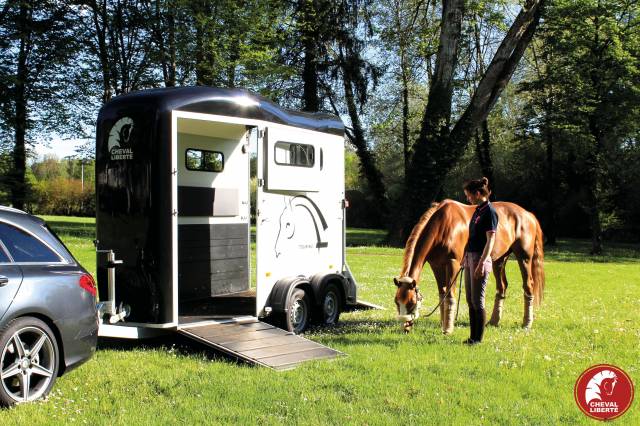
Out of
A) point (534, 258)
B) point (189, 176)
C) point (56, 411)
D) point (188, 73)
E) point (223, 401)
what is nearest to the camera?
point (56, 411)

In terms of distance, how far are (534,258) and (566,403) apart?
4793 millimetres

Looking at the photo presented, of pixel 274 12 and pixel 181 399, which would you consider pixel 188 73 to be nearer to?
pixel 274 12

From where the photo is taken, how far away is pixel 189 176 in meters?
9.34

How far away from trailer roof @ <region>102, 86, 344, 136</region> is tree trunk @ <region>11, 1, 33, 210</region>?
2192 centimetres

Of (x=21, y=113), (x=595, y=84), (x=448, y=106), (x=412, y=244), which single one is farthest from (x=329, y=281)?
(x=595, y=84)

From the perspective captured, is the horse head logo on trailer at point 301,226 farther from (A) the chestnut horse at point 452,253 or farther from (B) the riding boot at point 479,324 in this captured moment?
(B) the riding boot at point 479,324

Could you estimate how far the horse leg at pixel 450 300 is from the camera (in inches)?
340

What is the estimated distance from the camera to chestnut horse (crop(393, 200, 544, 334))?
810 centimetres

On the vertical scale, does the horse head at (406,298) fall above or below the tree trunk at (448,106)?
below

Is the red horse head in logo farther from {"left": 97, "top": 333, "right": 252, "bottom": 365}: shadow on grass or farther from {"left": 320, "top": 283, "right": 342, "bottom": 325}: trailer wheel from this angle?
{"left": 320, "top": 283, "right": 342, "bottom": 325}: trailer wheel

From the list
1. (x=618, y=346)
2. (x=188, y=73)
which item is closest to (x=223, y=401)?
(x=618, y=346)

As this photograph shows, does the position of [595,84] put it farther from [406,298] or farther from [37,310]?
[37,310]

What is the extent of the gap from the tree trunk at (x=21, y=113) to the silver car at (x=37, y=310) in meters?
23.8

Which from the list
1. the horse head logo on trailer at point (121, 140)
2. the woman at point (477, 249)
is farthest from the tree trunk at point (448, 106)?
the horse head logo on trailer at point (121, 140)
